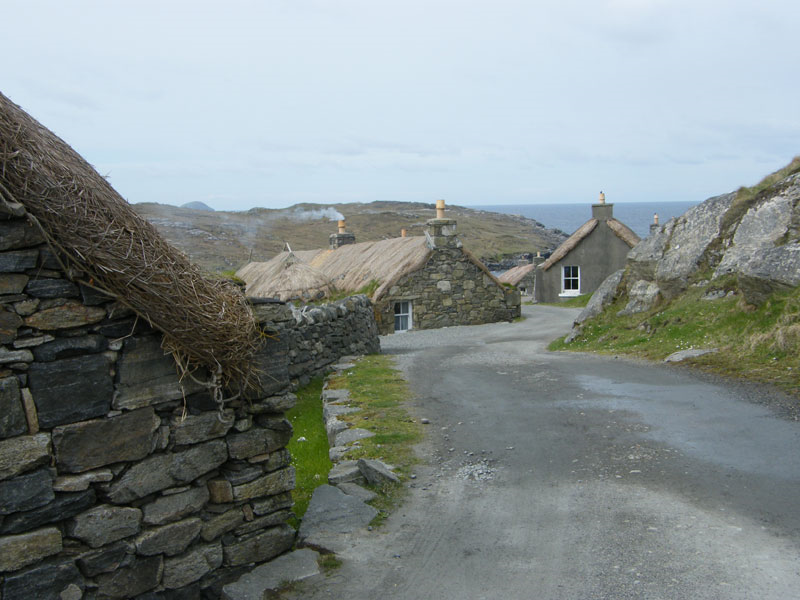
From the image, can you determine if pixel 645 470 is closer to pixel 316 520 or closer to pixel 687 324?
pixel 316 520

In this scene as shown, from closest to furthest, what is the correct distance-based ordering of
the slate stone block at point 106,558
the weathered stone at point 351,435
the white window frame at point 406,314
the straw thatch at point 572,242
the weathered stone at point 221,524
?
the slate stone block at point 106,558 < the weathered stone at point 221,524 < the weathered stone at point 351,435 < the white window frame at point 406,314 < the straw thatch at point 572,242

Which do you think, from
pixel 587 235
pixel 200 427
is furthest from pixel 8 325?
pixel 587 235

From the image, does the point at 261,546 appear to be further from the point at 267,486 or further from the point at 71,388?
the point at 71,388

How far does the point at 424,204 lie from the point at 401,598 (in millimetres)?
128762

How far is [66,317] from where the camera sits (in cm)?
459

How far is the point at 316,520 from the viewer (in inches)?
245

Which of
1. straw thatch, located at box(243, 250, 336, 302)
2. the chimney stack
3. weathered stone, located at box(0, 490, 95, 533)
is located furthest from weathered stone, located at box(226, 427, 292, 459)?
the chimney stack

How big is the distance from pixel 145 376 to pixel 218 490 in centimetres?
110

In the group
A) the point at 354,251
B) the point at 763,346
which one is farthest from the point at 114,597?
the point at 354,251

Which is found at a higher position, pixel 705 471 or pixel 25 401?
pixel 25 401

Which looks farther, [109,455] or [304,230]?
[304,230]

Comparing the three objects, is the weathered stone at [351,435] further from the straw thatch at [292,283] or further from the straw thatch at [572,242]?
the straw thatch at [572,242]

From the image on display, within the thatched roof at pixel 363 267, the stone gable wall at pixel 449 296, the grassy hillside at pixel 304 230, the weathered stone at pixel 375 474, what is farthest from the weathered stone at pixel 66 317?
the grassy hillside at pixel 304 230

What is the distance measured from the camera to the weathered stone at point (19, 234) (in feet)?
14.4
